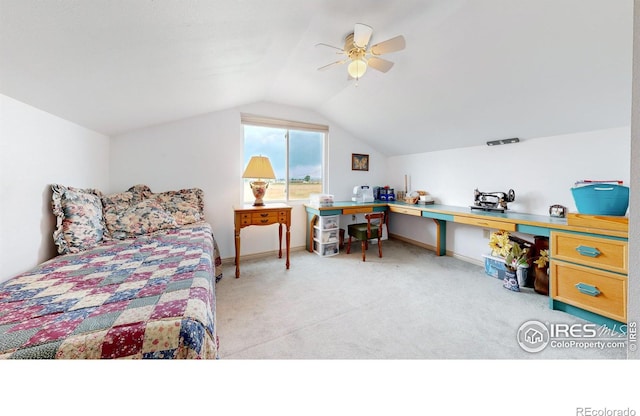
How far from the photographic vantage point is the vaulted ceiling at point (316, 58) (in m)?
1.09

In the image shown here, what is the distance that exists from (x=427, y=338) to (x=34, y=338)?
2.02 metres

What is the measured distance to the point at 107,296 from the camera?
99 centimetres

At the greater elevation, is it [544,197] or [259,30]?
[259,30]

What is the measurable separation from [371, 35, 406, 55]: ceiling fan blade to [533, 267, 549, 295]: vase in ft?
8.45

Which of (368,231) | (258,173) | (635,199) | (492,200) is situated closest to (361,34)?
(635,199)

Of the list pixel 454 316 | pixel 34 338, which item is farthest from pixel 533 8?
pixel 34 338

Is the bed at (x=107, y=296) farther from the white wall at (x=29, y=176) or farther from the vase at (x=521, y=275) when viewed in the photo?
the vase at (x=521, y=275)

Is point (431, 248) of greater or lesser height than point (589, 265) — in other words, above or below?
below

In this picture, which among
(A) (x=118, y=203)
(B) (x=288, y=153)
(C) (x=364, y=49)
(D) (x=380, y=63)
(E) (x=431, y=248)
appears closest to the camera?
(C) (x=364, y=49)

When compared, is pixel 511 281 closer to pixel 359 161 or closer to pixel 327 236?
pixel 327 236

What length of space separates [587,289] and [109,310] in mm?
3112
